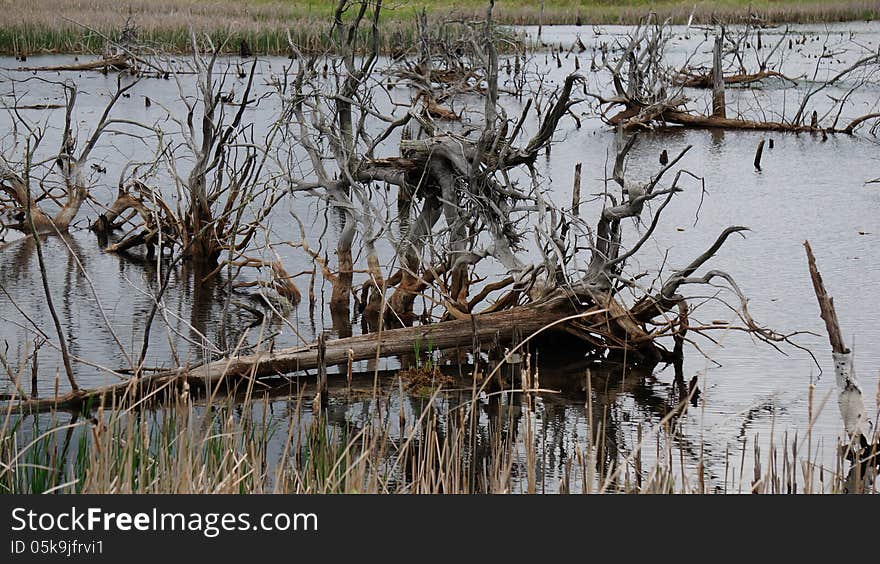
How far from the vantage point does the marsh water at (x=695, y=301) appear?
755cm

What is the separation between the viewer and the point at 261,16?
40.2 metres

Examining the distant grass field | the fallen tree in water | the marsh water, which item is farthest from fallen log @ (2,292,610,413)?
the distant grass field

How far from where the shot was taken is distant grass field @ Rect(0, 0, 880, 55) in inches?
1226

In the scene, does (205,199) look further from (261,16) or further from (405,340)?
(261,16)

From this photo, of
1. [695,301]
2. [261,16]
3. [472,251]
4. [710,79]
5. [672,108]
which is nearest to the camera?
[472,251]

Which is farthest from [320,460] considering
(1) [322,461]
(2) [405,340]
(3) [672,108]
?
(3) [672,108]

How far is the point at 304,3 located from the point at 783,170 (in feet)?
98.3

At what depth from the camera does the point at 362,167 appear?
945cm

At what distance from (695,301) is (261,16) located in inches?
1277

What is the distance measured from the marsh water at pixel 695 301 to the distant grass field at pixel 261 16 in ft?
20.3

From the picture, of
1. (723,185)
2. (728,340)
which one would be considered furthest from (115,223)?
(723,185)

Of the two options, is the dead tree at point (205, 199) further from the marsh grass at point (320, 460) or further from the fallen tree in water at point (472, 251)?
the marsh grass at point (320, 460)

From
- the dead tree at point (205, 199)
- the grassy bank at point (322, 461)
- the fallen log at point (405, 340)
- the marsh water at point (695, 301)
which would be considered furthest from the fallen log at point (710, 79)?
the grassy bank at point (322, 461)

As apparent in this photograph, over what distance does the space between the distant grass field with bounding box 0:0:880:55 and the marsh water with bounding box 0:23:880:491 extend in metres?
6.18
